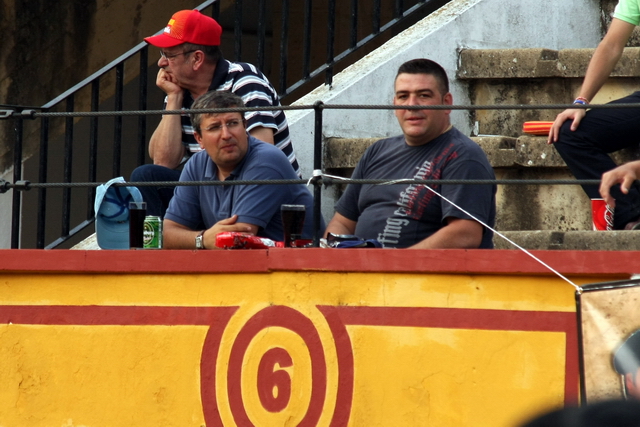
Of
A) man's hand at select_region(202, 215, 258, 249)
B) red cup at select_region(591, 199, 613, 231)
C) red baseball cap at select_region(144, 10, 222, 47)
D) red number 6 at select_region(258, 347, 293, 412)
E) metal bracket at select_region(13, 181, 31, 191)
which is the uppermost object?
red baseball cap at select_region(144, 10, 222, 47)

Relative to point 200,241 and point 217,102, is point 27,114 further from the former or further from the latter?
point 200,241

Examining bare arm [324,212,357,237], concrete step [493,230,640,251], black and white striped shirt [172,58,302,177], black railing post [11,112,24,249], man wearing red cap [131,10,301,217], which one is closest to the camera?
concrete step [493,230,640,251]

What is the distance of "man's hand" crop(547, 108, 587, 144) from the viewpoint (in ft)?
14.6

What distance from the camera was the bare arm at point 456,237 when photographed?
4.02 m

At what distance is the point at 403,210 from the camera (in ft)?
14.2

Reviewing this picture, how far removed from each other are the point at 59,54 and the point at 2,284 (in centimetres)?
403

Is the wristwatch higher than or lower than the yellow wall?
higher

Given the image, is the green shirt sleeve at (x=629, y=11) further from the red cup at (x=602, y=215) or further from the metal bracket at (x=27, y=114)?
the metal bracket at (x=27, y=114)

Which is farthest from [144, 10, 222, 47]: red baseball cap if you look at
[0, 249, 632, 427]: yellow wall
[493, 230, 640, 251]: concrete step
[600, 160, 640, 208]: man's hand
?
[600, 160, 640, 208]: man's hand

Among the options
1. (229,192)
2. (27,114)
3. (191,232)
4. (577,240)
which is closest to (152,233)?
(191,232)

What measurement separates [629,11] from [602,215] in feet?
3.07

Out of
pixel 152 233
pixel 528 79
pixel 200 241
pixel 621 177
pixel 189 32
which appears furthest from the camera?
pixel 528 79

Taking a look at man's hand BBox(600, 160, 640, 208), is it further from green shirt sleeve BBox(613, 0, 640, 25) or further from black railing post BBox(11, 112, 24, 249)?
black railing post BBox(11, 112, 24, 249)

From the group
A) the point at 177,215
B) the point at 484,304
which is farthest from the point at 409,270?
the point at 177,215
